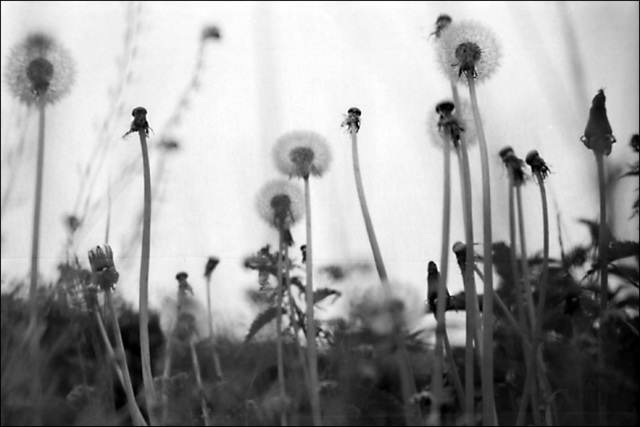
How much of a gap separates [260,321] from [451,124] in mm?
417

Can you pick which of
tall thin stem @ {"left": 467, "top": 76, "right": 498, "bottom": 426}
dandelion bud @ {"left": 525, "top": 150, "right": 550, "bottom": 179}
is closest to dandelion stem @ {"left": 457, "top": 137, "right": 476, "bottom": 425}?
tall thin stem @ {"left": 467, "top": 76, "right": 498, "bottom": 426}

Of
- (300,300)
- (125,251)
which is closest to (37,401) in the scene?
(125,251)

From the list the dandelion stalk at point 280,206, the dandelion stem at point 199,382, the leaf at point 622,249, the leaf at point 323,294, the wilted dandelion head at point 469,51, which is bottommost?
the dandelion stem at point 199,382

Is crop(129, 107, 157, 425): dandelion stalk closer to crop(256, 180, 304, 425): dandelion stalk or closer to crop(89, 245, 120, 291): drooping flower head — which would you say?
crop(89, 245, 120, 291): drooping flower head

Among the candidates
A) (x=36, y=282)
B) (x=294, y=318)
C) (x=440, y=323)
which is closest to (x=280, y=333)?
(x=294, y=318)

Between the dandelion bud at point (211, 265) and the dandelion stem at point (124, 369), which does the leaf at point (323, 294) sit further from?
the dandelion stem at point (124, 369)

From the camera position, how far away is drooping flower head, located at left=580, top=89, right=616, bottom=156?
50.2 inches

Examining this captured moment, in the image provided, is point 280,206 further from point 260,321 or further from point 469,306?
point 469,306

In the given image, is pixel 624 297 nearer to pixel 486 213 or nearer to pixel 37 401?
pixel 486 213

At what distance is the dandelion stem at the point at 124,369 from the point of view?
1.10 metres

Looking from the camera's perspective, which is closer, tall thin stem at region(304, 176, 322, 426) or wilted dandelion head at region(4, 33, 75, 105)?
tall thin stem at region(304, 176, 322, 426)

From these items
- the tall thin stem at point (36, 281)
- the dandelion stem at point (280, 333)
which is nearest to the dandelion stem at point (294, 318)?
the dandelion stem at point (280, 333)

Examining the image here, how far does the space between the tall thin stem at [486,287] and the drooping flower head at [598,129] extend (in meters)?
0.22

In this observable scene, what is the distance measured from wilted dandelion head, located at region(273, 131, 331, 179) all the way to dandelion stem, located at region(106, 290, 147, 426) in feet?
1.15
